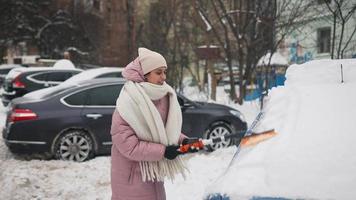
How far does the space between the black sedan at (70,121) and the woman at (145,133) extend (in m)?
4.36

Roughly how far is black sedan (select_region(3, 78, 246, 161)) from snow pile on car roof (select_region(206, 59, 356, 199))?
4.70 m

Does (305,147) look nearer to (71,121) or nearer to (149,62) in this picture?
(149,62)

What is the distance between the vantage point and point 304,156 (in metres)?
2.27

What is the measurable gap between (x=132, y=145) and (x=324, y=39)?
83.3 feet

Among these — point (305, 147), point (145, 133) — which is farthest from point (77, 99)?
point (305, 147)

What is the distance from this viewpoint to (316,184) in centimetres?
209

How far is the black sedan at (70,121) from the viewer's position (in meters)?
6.96

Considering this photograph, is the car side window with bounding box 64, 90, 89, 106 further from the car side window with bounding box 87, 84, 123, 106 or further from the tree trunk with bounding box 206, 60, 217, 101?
the tree trunk with bounding box 206, 60, 217, 101

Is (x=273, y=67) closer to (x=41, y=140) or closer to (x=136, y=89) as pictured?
(x=41, y=140)

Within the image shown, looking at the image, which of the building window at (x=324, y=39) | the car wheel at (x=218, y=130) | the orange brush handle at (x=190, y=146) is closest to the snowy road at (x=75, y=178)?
the car wheel at (x=218, y=130)

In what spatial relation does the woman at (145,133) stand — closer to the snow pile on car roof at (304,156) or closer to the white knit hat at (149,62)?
the white knit hat at (149,62)

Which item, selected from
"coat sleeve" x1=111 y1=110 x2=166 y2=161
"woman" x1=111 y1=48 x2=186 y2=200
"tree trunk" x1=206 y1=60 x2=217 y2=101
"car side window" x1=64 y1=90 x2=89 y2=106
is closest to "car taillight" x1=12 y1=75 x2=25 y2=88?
"car side window" x1=64 y1=90 x2=89 y2=106

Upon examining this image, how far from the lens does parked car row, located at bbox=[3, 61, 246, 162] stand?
22.9 ft

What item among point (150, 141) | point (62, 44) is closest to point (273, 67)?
point (150, 141)
